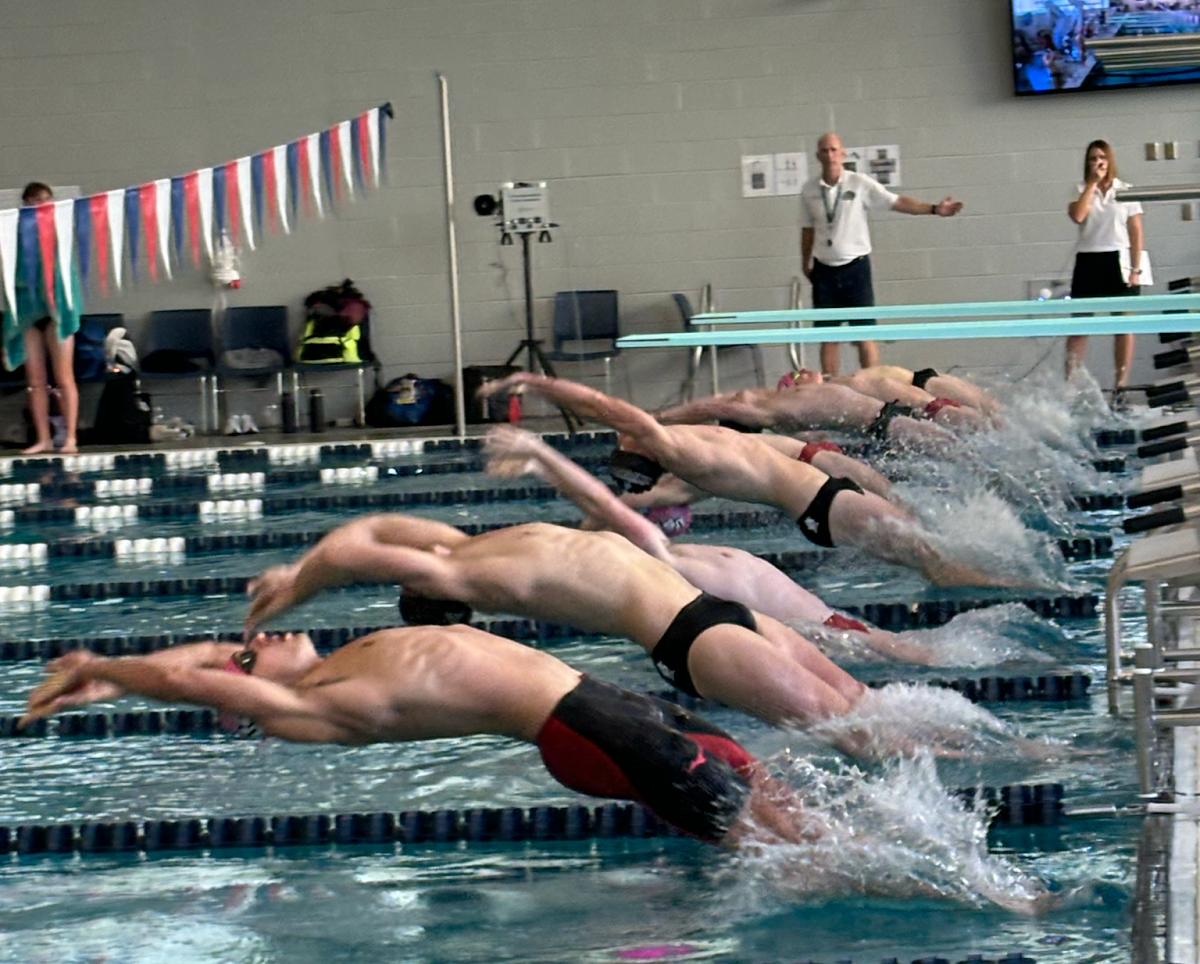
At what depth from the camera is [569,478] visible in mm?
4297

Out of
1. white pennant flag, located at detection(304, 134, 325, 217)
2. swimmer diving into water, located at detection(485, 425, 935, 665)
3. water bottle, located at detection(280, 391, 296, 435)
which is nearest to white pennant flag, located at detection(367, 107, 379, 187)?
white pennant flag, located at detection(304, 134, 325, 217)

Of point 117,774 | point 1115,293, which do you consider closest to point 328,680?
point 117,774

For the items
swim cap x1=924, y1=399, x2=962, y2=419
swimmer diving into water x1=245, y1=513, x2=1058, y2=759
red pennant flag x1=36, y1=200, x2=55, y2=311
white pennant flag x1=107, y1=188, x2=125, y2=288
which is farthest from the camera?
white pennant flag x1=107, y1=188, x2=125, y2=288

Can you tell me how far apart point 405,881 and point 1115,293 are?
304 inches

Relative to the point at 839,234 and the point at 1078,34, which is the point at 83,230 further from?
the point at 1078,34

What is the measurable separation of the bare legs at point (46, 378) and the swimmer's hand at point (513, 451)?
258 inches

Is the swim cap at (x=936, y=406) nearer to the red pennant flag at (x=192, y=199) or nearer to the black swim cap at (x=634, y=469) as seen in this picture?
the black swim cap at (x=634, y=469)

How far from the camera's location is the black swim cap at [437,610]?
383 cm

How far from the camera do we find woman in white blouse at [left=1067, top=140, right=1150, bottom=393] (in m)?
10.1

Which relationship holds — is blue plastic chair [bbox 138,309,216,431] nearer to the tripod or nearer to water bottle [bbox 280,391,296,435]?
water bottle [bbox 280,391,296,435]

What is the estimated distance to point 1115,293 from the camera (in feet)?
33.5

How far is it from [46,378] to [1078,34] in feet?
22.1

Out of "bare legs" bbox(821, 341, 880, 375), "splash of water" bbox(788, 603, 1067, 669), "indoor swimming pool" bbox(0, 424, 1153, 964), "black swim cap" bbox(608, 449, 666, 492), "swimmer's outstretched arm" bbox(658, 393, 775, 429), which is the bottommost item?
"indoor swimming pool" bbox(0, 424, 1153, 964)

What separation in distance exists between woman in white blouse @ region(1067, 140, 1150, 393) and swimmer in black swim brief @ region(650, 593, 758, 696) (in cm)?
672
